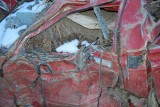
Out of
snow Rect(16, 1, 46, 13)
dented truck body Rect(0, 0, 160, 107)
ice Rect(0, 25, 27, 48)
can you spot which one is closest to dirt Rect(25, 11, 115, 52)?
dented truck body Rect(0, 0, 160, 107)

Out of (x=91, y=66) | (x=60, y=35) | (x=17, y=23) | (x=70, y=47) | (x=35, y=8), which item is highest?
(x=35, y=8)

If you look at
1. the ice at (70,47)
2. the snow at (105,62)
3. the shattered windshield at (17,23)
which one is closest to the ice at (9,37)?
the shattered windshield at (17,23)

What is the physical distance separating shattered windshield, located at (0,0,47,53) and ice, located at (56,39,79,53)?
17.7 inches

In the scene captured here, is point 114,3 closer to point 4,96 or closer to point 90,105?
point 90,105

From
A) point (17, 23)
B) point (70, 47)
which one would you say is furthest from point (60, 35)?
point (17, 23)

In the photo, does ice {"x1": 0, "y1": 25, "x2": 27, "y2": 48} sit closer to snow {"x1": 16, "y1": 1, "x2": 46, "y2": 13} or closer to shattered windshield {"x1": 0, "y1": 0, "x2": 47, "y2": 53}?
shattered windshield {"x1": 0, "y1": 0, "x2": 47, "y2": 53}

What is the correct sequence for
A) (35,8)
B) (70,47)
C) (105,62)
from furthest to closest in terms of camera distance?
(35,8) → (70,47) → (105,62)

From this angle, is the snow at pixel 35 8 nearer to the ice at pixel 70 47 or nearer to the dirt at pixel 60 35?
the dirt at pixel 60 35

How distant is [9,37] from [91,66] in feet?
3.49

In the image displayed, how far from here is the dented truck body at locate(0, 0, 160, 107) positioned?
2.76 meters

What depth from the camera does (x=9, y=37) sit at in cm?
336

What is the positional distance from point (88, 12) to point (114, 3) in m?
0.47

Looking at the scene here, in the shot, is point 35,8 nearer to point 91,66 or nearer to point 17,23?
point 17,23

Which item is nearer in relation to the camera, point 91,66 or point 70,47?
point 91,66
